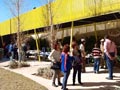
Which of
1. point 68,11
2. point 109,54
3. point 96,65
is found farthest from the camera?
point 68,11

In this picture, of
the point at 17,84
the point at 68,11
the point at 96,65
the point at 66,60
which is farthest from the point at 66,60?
the point at 68,11

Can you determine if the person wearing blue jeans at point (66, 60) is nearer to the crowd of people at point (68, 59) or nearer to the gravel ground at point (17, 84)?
the crowd of people at point (68, 59)

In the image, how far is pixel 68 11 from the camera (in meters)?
23.0

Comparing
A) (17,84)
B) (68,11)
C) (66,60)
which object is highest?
(68,11)

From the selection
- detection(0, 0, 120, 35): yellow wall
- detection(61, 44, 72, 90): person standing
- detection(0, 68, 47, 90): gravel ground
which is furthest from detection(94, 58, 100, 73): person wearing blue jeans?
detection(61, 44, 72, 90): person standing

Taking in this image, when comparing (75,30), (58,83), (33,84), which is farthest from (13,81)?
(75,30)

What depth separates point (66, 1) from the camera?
23297 millimetres

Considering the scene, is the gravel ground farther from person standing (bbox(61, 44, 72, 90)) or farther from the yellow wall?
the yellow wall

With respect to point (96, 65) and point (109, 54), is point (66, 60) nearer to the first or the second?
point (109, 54)

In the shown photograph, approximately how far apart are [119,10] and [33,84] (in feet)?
20.7

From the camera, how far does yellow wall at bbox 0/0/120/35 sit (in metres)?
19.4

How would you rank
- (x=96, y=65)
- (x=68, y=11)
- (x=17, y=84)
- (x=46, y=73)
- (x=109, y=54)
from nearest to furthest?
(x=109, y=54) < (x=17, y=84) < (x=46, y=73) < (x=96, y=65) < (x=68, y=11)

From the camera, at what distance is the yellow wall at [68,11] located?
63.8ft

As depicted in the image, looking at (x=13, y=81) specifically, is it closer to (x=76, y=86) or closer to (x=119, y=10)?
(x=76, y=86)
